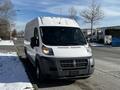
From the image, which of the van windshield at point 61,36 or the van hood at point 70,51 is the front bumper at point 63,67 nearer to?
the van hood at point 70,51

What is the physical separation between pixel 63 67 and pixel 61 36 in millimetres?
1620

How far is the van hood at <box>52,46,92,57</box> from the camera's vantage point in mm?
10266

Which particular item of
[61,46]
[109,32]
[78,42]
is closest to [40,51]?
[61,46]

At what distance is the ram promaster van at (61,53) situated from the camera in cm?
1012

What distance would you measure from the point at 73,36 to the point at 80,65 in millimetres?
1589

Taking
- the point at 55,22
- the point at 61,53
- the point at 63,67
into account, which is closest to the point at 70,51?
the point at 61,53

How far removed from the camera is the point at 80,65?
10305 millimetres

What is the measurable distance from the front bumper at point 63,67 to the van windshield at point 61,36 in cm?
86

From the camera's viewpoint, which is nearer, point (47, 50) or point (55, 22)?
point (47, 50)

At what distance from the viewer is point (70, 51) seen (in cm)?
1041

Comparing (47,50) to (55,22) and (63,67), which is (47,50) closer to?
(63,67)

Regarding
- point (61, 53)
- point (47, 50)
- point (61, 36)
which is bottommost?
point (61, 53)

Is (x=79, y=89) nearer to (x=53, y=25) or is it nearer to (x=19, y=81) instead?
(x=19, y=81)

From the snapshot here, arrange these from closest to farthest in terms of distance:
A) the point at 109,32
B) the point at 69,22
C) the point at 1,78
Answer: the point at 1,78 → the point at 69,22 → the point at 109,32
